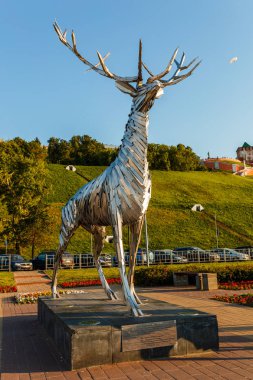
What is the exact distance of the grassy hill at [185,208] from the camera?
1460 inches

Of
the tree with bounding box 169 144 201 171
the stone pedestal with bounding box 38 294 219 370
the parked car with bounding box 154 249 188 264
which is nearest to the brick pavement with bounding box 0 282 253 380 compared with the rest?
the stone pedestal with bounding box 38 294 219 370

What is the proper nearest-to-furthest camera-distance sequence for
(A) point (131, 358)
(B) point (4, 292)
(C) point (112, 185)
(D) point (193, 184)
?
(A) point (131, 358), (C) point (112, 185), (B) point (4, 292), (D) point (193, 184)

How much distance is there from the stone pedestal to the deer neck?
2.42 meters

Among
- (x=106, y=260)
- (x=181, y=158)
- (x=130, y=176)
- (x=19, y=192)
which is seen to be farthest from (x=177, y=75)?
(x=181, y=158)

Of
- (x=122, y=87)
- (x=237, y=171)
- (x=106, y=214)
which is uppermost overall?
(x=237, y=171)

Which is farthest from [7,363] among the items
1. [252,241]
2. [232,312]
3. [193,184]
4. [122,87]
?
[193,184]

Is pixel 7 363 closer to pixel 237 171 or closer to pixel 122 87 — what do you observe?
pixel 122 87

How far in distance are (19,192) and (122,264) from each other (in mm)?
25372

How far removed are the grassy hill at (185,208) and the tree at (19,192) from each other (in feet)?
9.54

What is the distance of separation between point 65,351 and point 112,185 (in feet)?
9.59

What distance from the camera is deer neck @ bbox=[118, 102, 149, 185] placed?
20.8 ft

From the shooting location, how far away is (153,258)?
26.8 metres

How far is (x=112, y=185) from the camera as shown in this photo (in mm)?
6500

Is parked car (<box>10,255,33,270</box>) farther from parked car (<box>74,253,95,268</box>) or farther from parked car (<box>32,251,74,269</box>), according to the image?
parked car (<box>74,253,95,268</box>)
